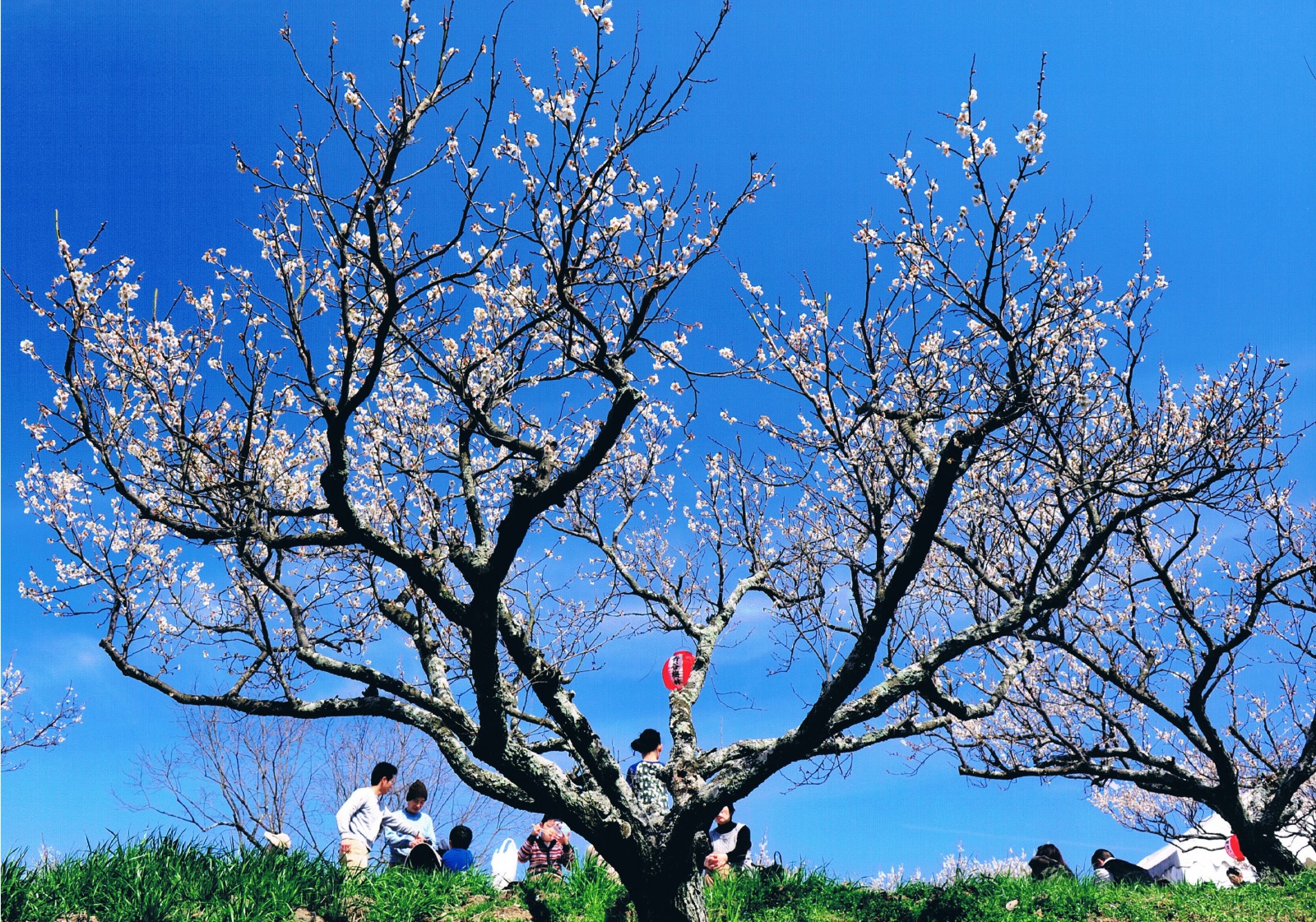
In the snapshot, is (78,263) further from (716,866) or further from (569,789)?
(716,866)

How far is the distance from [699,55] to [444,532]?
15.3 feet

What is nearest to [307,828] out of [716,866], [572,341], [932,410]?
[716,866]

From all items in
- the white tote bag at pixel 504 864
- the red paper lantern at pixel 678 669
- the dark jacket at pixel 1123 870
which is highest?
the red paper lantern at pixel 678 669

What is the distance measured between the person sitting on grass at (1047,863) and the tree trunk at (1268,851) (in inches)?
131

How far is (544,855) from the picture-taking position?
8.62m

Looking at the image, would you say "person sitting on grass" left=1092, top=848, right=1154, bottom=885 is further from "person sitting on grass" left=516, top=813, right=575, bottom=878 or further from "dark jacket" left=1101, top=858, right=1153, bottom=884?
"person sitting on grass" left=516, top=813, right=575, bottom=878

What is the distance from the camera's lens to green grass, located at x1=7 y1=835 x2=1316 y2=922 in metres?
5.53

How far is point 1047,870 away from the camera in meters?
10.3

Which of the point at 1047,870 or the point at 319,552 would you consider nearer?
the point at 319,552

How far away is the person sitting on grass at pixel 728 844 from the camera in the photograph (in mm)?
8930

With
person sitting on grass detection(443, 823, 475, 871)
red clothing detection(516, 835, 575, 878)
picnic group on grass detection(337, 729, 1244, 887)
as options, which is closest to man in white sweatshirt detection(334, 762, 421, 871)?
picnic group on grass detection(337, 729, 1244, 887)

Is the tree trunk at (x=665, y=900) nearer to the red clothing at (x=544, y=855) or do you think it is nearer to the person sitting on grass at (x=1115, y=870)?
the red clothing at (x=544, y=855)

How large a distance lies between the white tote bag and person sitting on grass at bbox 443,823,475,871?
26 cm

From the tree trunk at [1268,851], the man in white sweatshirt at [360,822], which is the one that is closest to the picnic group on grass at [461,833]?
the man in white sweatshirt at [360,822]
